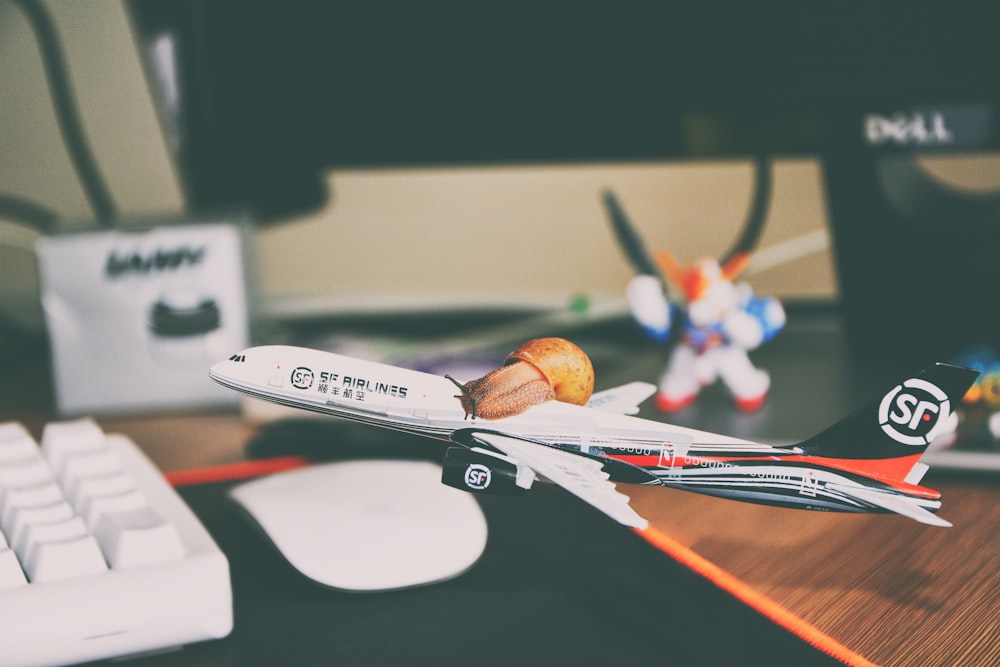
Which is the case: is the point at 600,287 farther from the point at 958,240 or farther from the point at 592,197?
the point at 958,240

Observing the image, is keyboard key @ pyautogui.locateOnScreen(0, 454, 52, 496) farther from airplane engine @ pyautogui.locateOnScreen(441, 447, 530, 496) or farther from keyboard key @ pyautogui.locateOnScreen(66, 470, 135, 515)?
airplane engine @ pyautogui.locateOnScreen(441, 447, 530, 496)

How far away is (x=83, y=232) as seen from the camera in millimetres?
516

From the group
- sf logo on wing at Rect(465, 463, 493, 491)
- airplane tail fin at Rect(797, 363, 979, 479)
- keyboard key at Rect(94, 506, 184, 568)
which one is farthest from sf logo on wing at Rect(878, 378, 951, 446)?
keyboard key at Rect(94, 506, 184, 568)

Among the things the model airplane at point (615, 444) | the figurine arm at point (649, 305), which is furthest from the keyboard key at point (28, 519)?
the figurine arm at point (649, 305)

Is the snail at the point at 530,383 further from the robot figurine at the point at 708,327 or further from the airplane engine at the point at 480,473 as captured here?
the robot figurine at the point at 708,327

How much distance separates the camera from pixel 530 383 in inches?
8.2

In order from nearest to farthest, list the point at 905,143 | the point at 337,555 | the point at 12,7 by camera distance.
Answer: the point at 337,555
the point at 905,143
the point at 12,7

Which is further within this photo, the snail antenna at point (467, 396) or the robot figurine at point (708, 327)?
the robot figurine at point (708, 327)

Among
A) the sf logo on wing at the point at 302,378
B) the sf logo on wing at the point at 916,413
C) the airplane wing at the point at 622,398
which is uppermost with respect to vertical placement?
the sf logo on wing at the point at 302,378

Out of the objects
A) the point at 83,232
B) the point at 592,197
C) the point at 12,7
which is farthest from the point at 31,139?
the point at 592,197

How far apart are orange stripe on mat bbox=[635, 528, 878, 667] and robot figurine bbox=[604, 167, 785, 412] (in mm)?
84

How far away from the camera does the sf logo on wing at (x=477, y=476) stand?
0.20 m

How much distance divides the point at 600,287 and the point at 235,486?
406mm

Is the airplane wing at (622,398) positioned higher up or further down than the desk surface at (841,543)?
higher up
